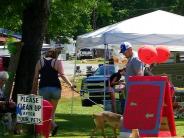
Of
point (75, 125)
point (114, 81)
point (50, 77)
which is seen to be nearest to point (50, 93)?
point (50, 77)

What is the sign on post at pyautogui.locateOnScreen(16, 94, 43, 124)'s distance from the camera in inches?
382

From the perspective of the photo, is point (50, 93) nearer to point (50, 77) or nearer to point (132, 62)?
point (50, 77)

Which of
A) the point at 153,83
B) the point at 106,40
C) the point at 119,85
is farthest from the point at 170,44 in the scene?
the point at 153,83

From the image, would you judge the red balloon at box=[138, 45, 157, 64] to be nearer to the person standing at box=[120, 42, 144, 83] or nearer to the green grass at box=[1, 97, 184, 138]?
the person standing at box=[120, 42, 144, 83]

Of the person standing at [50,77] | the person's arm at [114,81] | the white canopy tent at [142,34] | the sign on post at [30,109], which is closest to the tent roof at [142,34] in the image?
the white canopy tent at [142,34]

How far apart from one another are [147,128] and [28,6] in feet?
17.4

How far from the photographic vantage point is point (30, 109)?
980cm

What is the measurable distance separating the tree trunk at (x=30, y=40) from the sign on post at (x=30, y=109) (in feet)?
12.7

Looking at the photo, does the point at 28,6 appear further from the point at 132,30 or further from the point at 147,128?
the point at 147,128

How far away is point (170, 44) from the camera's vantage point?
580 inches

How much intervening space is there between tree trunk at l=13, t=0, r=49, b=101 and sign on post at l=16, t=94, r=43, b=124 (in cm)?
388

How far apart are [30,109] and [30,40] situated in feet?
13.8

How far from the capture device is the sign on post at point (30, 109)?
31.9 ft

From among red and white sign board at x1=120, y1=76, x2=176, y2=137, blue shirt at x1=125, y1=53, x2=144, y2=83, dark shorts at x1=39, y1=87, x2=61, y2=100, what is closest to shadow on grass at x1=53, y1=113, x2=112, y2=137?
dark shorts at x1=39, y1=87, x2=61, y2=100
